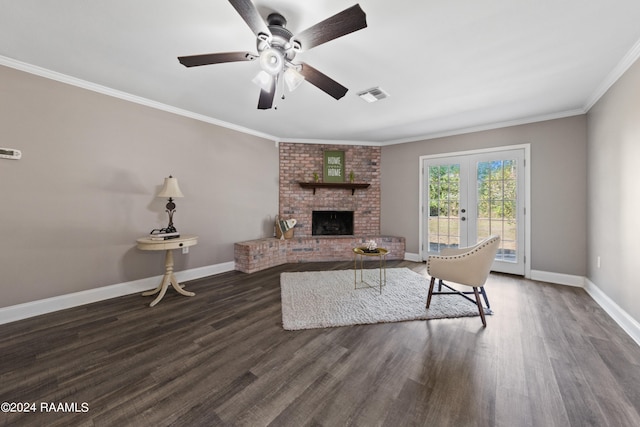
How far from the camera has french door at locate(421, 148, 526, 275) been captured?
3818 mm

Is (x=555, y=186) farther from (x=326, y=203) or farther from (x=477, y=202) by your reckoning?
(x=326, y=203)

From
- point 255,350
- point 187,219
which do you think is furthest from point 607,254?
point 187,219

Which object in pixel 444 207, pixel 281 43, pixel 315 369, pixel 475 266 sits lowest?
pixel 315 369

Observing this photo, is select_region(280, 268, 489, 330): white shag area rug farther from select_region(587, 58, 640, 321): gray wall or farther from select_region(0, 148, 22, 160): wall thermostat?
select_region(0, 148, 22, 160): wall thermostat

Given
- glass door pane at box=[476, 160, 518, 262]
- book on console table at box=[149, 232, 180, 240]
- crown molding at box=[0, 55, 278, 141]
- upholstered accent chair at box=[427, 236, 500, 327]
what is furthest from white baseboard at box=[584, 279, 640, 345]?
crown molding at box=[0, 55, 278, 141]

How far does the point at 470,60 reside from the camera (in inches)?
87.5

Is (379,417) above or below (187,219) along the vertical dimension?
below

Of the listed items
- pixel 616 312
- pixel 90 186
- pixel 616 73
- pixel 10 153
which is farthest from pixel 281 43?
pixel 616 312

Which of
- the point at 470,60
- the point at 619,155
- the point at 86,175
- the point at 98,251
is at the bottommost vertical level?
the point at 98,251

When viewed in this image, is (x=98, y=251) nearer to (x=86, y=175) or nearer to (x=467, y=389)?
(x=86, y=175)

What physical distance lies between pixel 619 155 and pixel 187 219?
5.21 meters

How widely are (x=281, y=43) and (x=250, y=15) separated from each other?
1.18 ft

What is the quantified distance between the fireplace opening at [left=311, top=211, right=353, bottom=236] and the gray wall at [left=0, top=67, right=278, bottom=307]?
6.75 ft

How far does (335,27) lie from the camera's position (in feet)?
4.69
